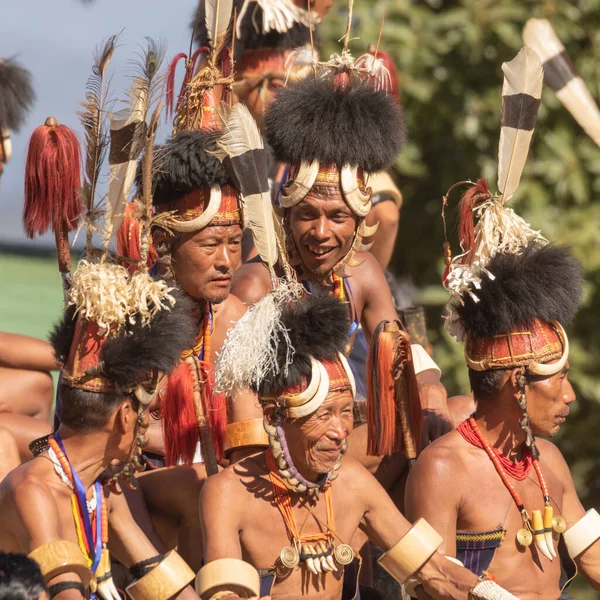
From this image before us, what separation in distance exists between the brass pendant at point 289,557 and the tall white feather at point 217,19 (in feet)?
7.45

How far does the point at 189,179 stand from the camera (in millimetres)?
5824

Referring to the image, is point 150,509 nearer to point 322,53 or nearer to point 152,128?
point 152,128

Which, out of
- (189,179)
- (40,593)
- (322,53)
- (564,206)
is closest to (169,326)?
(189,179)

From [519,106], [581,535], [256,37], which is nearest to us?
[581,535]

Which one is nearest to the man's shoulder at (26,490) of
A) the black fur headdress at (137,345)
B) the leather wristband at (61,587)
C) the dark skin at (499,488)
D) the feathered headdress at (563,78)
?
the leather wristband at (61,587)

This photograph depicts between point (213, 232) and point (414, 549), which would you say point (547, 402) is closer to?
point (414, 549)

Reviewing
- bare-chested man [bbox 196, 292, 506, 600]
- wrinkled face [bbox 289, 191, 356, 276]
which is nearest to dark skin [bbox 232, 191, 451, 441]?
wrinkled face [bbox 289, 191, 356, 276]

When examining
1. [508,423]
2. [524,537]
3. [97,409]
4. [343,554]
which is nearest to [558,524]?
[524,537]

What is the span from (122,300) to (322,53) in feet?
15.9

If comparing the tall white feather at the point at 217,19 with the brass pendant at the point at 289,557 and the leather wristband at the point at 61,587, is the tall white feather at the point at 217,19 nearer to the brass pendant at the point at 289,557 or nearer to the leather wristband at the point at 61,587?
the brass pendant at the point at 289,557

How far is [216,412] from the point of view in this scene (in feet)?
19.4

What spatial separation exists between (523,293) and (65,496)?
195 cm

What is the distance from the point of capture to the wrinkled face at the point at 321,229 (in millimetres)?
6066

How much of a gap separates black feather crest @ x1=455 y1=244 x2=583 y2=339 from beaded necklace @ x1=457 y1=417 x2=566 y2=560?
0.41m
